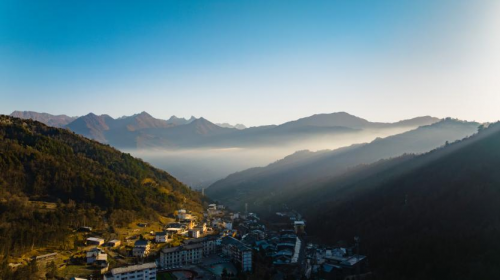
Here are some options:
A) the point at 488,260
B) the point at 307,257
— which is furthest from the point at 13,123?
the point at 488,260

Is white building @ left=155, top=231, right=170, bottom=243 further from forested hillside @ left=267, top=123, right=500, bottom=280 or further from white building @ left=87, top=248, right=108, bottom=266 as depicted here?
forested hillside @ left=267, top=123, right=500, bottom=280

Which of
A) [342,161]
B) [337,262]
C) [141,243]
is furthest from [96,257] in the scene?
[342,161]

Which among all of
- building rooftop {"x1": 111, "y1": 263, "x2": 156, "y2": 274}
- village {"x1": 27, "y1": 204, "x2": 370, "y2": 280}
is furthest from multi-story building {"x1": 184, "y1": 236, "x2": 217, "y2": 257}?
building rooftop {"x1": 111, "y1": 263, "x2": 156, "y2": 274}

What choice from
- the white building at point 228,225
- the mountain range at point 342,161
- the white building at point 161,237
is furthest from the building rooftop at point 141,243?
the mountain range at point 342,161

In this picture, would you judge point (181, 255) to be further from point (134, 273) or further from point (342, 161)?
point (342, 161)

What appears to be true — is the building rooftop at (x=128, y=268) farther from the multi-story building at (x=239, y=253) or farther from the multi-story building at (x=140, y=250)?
the multi-story building at (x=239, y=253)
